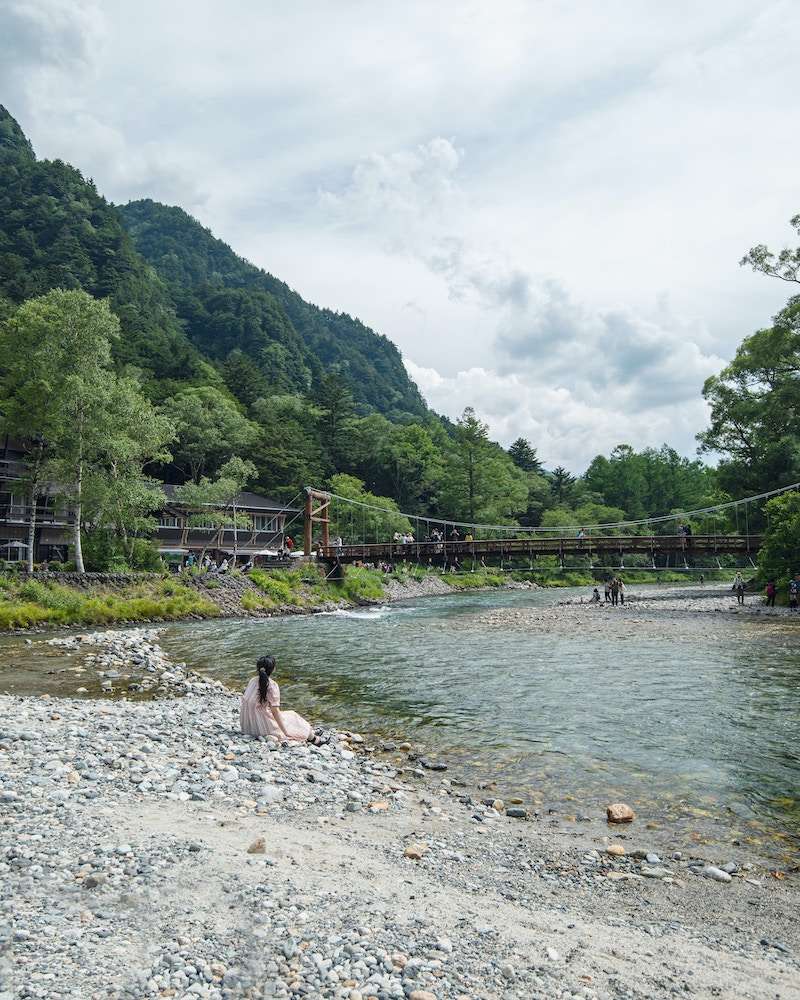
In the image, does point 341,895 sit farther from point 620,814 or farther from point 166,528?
point 166,528

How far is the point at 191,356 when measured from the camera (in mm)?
82688

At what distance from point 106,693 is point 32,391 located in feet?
69.7

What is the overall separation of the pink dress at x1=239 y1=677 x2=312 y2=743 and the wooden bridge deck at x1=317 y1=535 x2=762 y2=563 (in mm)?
33892

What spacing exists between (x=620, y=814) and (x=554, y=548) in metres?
39.5

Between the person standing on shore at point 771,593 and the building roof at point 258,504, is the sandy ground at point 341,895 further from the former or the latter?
the building roof at point 258,504

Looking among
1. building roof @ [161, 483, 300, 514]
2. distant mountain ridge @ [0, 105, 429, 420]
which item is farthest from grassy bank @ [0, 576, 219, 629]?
distant mountain ridge @ [0, 105, 429, 420]

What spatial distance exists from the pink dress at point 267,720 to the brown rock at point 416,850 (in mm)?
3419

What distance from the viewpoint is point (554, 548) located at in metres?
45.2

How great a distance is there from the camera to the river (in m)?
7.34

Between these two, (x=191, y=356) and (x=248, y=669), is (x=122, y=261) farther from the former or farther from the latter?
(x=248, y=669)

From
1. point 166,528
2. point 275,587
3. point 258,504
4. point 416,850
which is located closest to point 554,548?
point 275,587

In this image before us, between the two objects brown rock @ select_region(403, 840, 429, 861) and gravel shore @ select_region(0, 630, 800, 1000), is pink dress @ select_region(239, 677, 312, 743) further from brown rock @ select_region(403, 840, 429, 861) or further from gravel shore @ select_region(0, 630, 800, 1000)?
brown rock @ select_region(403, 840, 429, 861)

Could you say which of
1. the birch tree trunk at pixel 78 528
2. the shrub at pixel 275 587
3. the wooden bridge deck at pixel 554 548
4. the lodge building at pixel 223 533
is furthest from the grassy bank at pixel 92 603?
the wooden bridge deck at pixel 554 548

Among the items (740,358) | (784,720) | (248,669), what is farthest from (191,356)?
(784,720)
